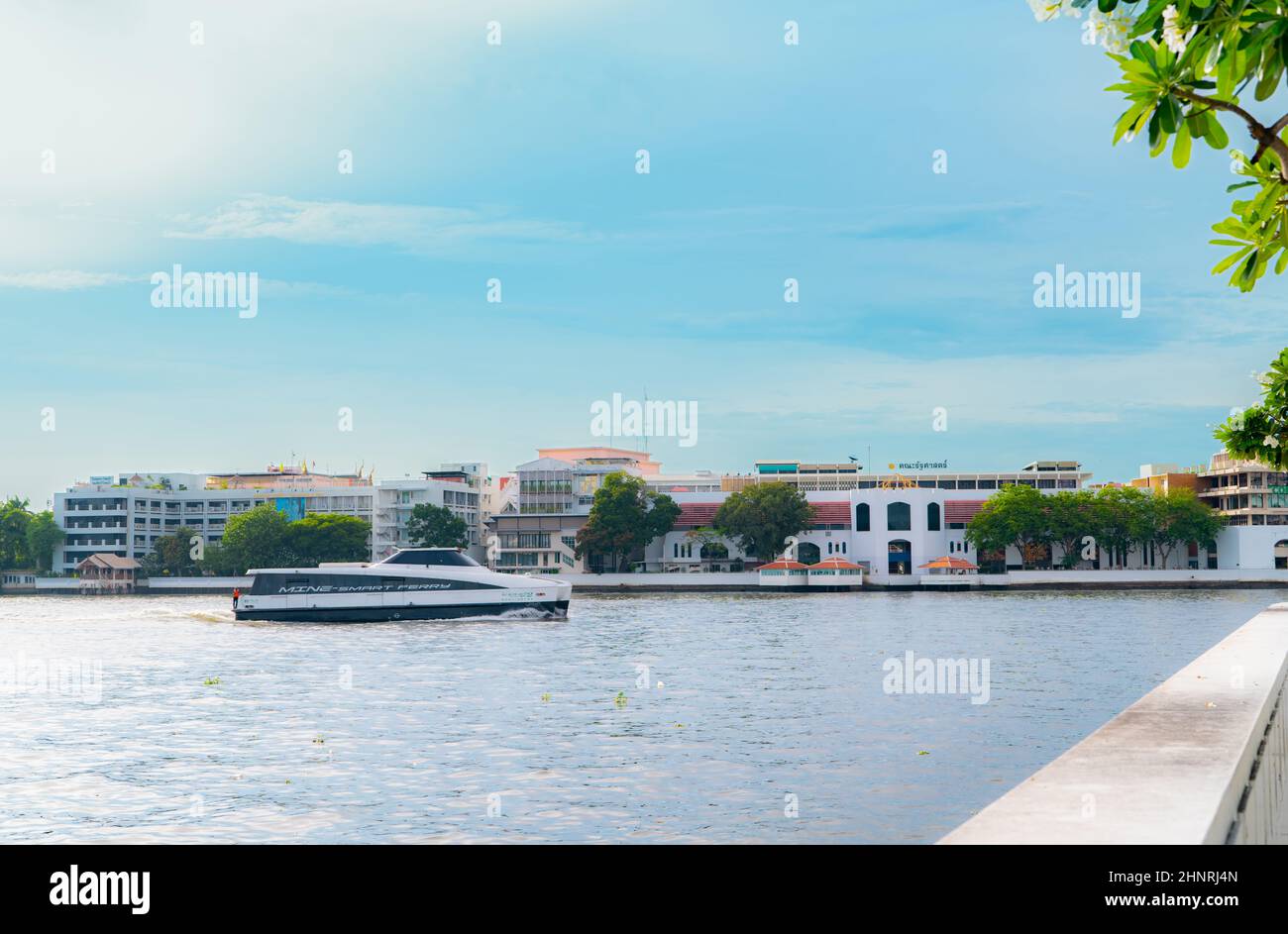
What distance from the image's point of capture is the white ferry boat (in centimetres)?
6156

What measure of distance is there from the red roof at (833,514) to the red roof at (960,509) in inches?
361

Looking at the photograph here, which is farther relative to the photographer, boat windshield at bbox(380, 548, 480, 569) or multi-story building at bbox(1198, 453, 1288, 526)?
multi-story building at bbox(1198, 453, 1288, 526)

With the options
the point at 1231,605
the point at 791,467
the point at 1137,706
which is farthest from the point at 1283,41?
the point at 791,467

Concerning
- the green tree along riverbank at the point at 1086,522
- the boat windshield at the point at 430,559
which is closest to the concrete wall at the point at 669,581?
the green tree along riverbank at the point at 1086,522

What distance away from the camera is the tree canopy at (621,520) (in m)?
114

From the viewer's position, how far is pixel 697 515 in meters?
122

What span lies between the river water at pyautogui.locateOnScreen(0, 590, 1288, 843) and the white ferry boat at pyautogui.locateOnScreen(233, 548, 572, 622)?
10012 mm

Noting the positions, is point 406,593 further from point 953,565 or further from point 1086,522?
point 1086,522

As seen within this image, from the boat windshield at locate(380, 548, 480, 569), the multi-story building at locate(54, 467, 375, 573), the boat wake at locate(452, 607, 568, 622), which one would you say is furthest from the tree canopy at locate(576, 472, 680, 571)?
the boat wake at locate(452, 607, 568, 622)

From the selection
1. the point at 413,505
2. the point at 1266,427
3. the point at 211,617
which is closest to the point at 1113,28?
the point at 1266,427

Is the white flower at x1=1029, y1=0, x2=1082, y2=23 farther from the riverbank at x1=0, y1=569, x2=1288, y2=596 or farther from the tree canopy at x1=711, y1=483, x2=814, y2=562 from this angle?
the tree canopy at x1=711, y1=483, x2=814, y2=562

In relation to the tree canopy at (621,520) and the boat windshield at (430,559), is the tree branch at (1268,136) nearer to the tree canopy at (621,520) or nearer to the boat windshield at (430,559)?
the boat windshield at (430,559)

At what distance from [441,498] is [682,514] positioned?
29.7 meters
